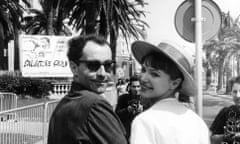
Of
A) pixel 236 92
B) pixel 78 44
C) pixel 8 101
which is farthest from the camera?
pixel 8 101

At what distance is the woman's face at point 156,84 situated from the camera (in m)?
1.68

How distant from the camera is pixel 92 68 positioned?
2121mm

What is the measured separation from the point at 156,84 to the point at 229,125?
1.71m

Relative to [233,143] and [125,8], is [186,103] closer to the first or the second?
[233,143]

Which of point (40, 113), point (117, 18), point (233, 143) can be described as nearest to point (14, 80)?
point (117, 18)

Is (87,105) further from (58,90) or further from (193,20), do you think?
(58,90)

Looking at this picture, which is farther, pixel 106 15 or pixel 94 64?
pixel 106 15

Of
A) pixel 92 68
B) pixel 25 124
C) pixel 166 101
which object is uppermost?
pixel 92 68

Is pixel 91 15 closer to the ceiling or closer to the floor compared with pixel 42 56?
closer to the ceiling

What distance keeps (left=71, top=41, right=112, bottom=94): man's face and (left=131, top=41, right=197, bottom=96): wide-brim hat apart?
367 mm

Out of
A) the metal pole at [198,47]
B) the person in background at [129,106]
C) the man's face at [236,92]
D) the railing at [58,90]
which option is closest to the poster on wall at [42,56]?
the railing at [58,90]

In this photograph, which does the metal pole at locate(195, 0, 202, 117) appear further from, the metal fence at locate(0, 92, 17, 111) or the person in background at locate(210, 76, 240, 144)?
the metal fence at locate(0, 92, 17, 111)

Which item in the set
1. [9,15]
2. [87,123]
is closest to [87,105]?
[87,123]

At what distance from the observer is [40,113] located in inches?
277
